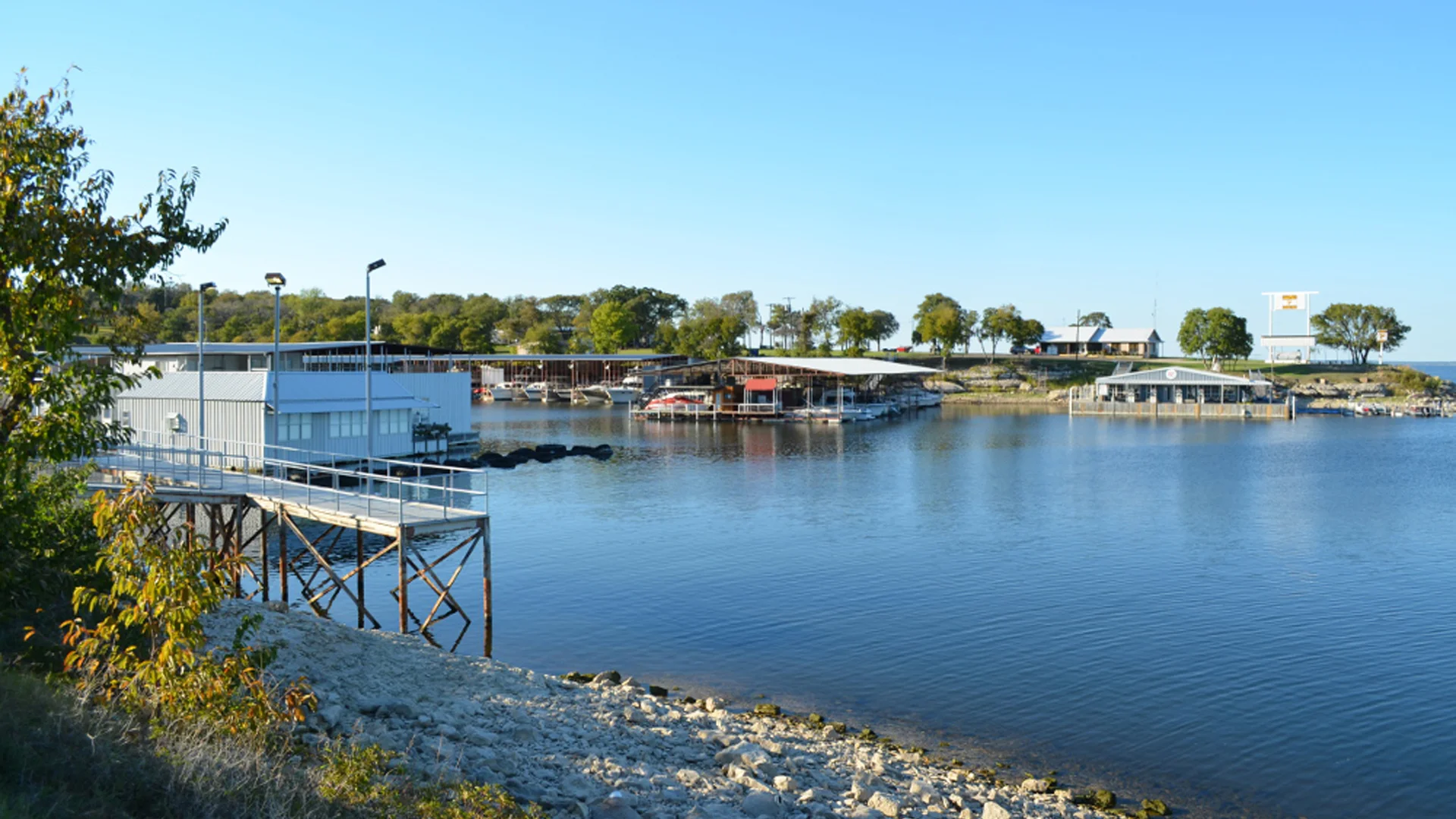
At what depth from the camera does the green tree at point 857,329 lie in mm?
158875

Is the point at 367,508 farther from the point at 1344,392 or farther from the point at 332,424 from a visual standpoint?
the point at 1344,392

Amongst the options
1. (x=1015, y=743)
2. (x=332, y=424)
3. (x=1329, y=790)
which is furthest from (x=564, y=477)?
(x=1329, y=790)

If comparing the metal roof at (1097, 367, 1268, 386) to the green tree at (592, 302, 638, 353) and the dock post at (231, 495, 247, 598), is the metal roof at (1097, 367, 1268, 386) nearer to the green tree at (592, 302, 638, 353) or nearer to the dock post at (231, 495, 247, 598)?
the green tree at (592, 302, 638, 353)

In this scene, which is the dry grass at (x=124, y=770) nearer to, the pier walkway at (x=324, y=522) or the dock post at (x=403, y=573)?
the pier walkway at (x=324, y=522)

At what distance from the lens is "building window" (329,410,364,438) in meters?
48.5

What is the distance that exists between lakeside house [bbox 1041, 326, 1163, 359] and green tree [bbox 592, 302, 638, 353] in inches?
2640

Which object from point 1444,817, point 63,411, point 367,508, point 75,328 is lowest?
point 1444,817

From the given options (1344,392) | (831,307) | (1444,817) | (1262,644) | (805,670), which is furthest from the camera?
(831,307)

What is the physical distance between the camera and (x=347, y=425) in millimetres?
49281

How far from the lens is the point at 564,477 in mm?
57031

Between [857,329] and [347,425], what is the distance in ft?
381

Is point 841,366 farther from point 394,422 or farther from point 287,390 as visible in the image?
point 287,390

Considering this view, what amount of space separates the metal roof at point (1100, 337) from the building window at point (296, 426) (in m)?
145

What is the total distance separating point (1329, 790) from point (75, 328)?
1989 centimetres
